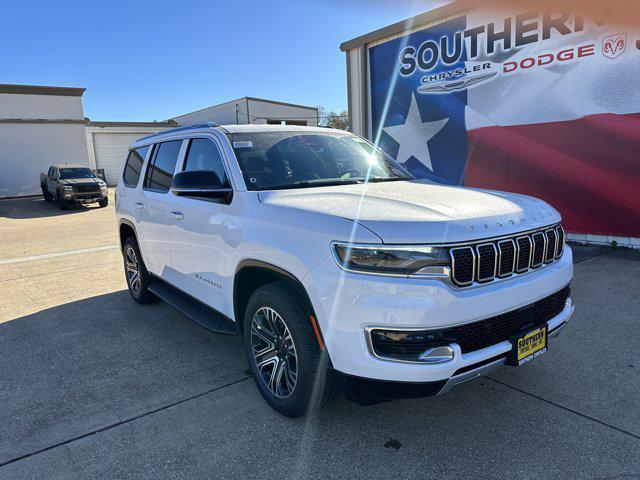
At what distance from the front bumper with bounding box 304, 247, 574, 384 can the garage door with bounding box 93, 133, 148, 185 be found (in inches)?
1345

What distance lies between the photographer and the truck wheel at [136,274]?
17.5ft

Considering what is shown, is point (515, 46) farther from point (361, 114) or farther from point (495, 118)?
point (361, 114)

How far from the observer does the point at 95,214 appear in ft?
56.9

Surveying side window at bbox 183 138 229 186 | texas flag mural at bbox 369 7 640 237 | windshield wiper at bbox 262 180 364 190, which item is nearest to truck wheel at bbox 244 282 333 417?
windshield wiper at bbox 262 180 364 190

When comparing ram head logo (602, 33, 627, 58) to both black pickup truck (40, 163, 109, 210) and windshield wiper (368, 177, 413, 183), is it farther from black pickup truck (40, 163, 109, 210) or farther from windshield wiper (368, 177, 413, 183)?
black pickup truck (40, 163, 109, 210)

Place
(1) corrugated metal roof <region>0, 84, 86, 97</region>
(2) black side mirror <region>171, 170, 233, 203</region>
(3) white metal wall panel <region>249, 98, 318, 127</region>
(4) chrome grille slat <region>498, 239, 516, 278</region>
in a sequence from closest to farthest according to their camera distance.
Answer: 1. (4) chrome grille slat <region>498, 239, 516, 278</region>
2. (2) black side mirror <region>171, 170, 233, 203</region>
3. (1) corrugated metal roof <region>0, 84, 86, 97</region>
4. (3) white metal wall panel <region>249, 98, 318, 127</region>

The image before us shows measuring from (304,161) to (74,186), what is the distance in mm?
17721

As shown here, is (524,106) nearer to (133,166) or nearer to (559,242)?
(559,242)

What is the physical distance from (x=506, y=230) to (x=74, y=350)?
153 inches

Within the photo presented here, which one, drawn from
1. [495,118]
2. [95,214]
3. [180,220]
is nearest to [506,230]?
[180,220]

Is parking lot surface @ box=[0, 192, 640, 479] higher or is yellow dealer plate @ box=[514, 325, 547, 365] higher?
yellow dealer plate @ box=[514, 325, 547, 365]

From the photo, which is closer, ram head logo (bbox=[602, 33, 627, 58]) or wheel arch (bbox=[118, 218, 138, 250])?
wheel arch (bbox=[118, 218, 138, 250])

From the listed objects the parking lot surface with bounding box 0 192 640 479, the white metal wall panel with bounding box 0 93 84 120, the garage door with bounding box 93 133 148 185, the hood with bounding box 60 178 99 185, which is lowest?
the parking lot surface with bounding box 0 192 640 479

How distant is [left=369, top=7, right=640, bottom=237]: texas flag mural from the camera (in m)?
7.54
